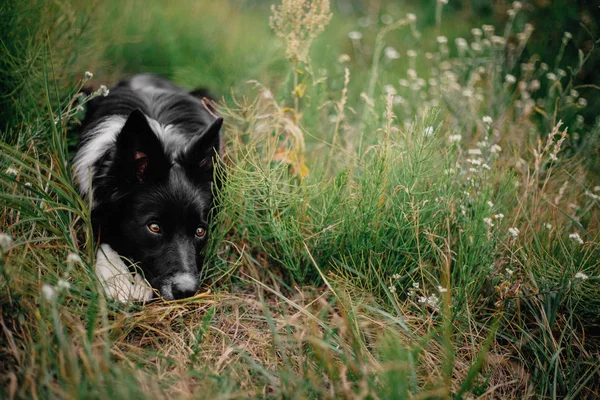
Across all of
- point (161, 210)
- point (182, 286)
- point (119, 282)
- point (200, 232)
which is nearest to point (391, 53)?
point (200, 232)

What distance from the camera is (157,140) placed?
2402mm

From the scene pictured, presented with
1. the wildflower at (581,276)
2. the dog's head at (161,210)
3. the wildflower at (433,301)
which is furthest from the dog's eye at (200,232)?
the wildflower at (581,276)

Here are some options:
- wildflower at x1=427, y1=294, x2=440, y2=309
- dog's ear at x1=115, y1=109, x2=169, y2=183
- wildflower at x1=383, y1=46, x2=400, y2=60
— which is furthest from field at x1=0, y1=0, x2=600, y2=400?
wildflower at x1=383, y1=46, x2=400, y2=60

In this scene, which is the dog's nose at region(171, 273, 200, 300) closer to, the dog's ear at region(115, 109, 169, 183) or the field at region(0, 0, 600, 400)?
the field at region(0, 0, 600, 400)

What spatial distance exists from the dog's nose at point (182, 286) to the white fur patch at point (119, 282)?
130 millimetres

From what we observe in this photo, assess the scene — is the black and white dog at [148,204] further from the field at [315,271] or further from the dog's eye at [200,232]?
the field at [315,271]

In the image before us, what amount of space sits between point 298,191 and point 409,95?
229cm

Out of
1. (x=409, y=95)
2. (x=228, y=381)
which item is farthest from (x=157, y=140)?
(x=409, y=95)

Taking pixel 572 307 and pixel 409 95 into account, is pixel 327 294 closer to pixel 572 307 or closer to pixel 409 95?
pixel 572 307

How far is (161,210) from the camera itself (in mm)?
2562

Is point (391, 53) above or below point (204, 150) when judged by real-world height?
above

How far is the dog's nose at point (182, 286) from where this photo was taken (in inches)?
96.3

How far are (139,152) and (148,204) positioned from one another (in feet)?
1.01

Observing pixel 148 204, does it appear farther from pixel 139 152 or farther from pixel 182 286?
pixel 182 286
